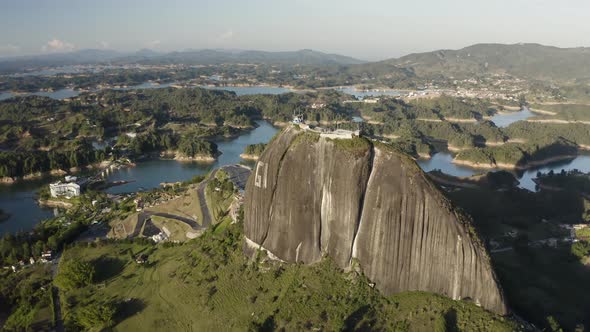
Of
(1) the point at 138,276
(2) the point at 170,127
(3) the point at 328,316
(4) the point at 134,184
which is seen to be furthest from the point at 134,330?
(2) the point at 170,127


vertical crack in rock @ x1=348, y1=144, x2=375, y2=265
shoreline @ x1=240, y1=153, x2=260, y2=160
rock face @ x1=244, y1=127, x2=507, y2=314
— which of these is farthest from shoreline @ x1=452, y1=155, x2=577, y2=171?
vertical crack in rock @ x1=348, y1=144, x2=375, y2=265

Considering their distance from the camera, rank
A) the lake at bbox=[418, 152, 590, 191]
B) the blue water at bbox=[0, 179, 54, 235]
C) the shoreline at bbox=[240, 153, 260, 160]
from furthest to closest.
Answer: the shoreline at bbox=[240, 153, 260, 160] < the lake at bbox=[418, 152, 590, 191] < the blue water at bbox=[0, 179, 54, 235]

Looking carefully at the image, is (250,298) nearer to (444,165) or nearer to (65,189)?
(65,189)

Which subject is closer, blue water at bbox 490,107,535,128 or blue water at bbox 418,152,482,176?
blue water at bbox 418,152,482,176

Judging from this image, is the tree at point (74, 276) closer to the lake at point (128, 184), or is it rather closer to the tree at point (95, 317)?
the tree at point (95, 317)

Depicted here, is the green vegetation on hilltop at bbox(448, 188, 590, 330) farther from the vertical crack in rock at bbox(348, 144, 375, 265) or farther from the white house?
the white house

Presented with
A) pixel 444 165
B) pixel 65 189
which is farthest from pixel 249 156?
pixel 444 165
